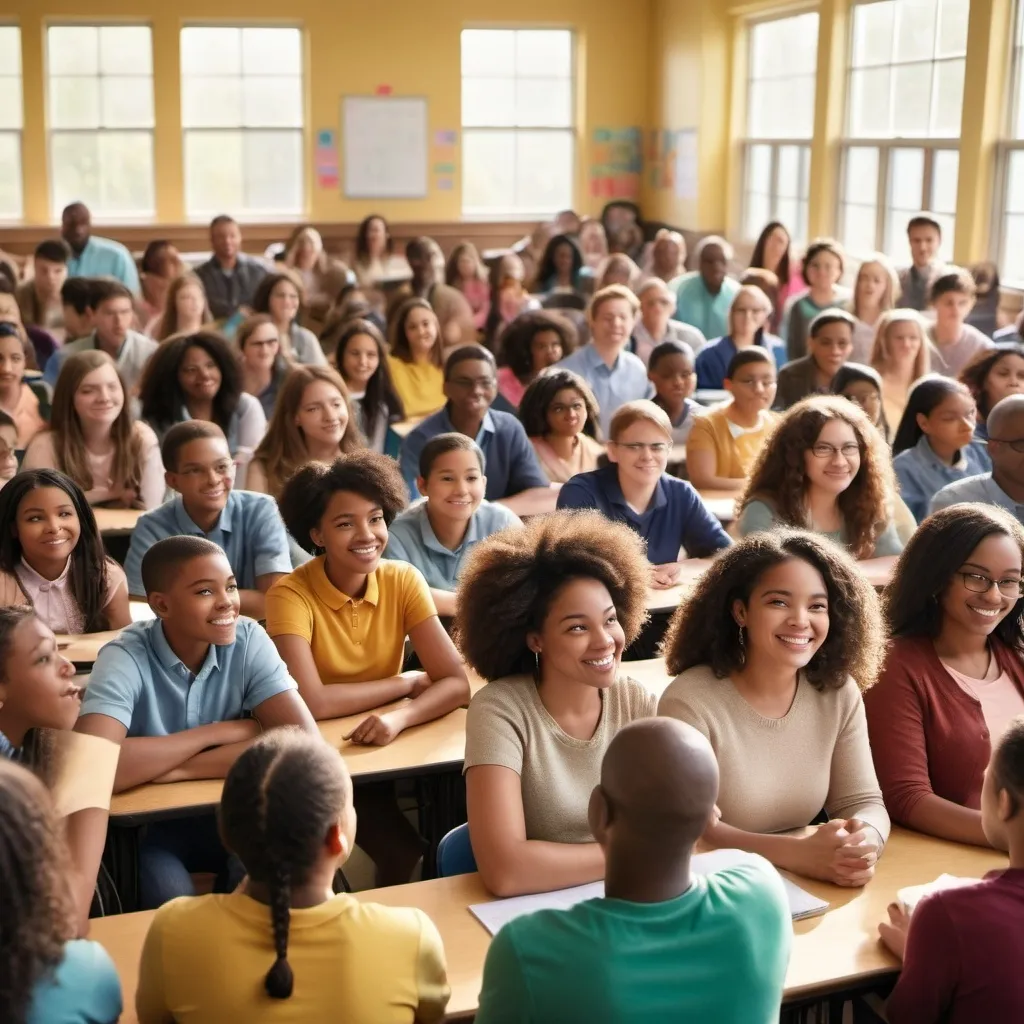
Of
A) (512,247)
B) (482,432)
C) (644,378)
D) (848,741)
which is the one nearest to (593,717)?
(848,741)

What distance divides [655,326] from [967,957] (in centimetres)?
574

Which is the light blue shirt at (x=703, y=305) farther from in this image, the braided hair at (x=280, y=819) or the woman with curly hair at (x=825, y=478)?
the braided hair at (x=280, y=819)

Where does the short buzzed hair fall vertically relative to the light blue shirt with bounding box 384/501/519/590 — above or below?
above

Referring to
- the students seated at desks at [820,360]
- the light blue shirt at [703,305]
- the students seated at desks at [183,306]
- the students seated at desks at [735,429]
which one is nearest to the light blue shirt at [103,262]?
the students seated at desks at [183,306]

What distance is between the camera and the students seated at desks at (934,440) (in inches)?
179

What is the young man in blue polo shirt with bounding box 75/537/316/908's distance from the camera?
2727 mm

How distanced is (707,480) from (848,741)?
8.97 feet

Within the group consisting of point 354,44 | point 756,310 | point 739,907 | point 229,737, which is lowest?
point 229,737

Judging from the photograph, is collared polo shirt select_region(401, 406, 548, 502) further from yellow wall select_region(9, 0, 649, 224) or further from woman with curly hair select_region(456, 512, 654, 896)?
yellow wall select_region(9, 0, 649, 224)

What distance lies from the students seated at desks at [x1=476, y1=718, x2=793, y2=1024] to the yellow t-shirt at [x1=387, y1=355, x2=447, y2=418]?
510 centimetres

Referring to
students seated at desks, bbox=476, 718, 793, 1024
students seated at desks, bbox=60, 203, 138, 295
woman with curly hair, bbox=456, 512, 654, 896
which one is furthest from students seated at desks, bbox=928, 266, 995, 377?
students seated at desks, bbox=60, 203, 138, 295

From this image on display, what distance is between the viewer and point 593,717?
251cm

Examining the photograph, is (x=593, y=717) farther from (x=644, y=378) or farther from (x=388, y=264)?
(x=388, y=264)

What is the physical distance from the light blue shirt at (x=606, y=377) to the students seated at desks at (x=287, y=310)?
1.37 metres
